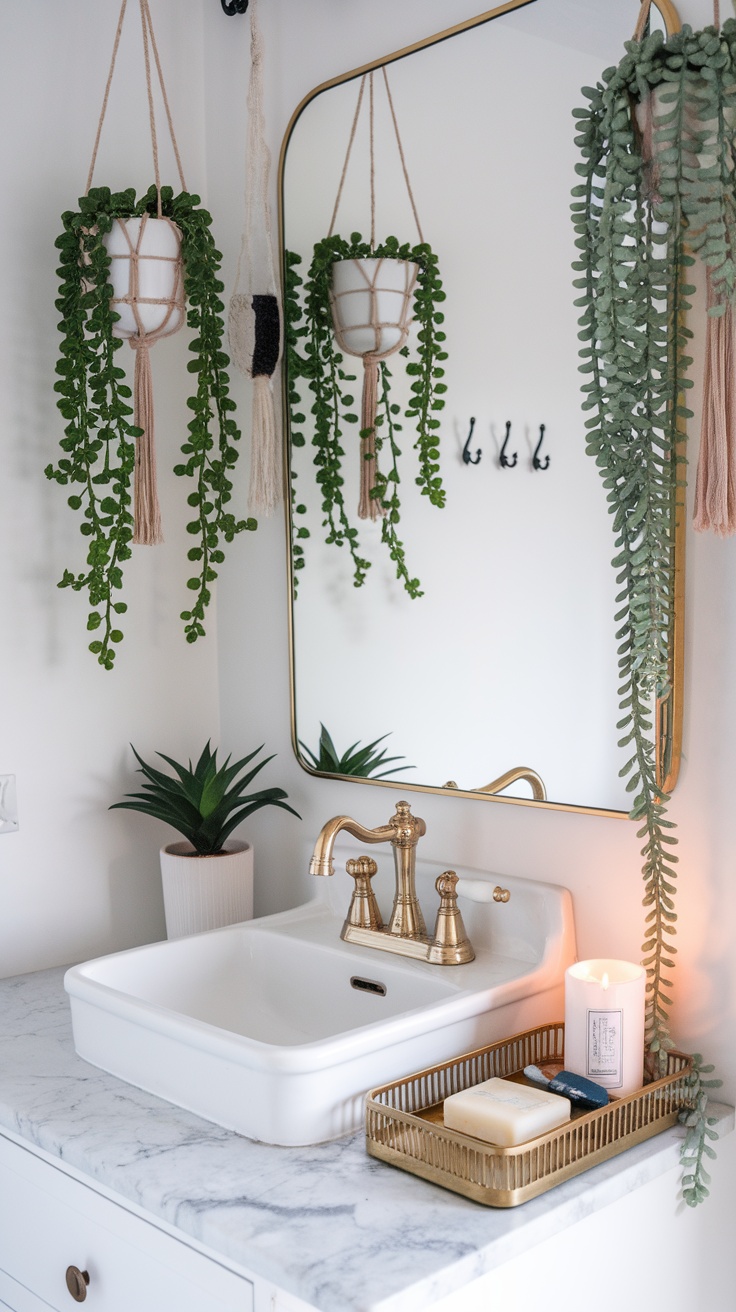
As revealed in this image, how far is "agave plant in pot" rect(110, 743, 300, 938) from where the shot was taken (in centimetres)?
174

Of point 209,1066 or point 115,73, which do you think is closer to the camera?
point 209,1066

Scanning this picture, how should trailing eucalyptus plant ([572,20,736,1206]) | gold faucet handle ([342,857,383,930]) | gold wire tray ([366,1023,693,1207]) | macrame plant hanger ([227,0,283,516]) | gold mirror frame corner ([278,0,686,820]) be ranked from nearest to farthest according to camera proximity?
1. gold wire tray ([366,1023,693,1207])
2. trailing eucalyptus plant ([572,20,736,1206])
3. gold mirror frame corner ([278,0,686,820])
4. gold faucet handle ([342,857,383,930])
5. macrame plant hanger ([227,0,283,516])

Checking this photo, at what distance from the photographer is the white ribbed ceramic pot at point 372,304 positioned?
160cm

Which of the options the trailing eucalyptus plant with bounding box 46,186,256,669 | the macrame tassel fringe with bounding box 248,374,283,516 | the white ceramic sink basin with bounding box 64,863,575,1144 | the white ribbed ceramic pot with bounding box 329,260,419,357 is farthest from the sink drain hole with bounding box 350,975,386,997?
the white ribbed ceramic pot with bounding box 329,260,419,357

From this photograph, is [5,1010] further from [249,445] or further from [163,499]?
[249,445]

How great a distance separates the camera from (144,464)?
1.66 m

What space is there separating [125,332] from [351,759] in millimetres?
698

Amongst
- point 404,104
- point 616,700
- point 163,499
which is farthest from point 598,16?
point 163,499

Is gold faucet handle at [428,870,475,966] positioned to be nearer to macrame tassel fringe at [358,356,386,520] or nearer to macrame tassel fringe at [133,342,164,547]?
macrame tassel fringe at [358,356,386,520]

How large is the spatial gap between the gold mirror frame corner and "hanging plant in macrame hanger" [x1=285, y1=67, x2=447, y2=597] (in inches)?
1.2

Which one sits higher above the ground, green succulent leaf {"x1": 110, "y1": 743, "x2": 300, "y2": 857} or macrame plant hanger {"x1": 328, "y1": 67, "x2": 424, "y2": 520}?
macrame plant hanger {"x1": 328, "y1": 67, "x2": 424, "y2": 520}

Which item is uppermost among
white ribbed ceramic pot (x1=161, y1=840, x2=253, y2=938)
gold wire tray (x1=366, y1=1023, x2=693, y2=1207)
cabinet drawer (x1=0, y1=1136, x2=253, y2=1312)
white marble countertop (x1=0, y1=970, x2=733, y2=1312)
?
white ribbed ceramic pot (x1=161, y1=840, x2=253, y2=938)

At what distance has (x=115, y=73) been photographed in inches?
71.4

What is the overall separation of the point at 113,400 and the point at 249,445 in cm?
36
